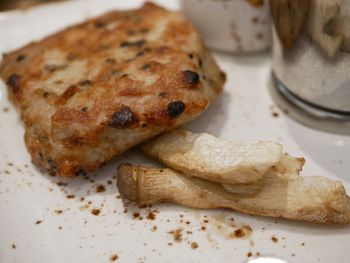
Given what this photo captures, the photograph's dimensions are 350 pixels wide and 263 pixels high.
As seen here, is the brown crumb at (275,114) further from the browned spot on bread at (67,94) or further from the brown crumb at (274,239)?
the browned spot on bread at (67,94)

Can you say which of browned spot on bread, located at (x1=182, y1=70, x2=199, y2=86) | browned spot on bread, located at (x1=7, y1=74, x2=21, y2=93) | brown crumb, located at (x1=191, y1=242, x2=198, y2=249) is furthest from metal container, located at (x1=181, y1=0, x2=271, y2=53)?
brown crumb, located at (x1=191, y1=242, x2=198, y2=249)

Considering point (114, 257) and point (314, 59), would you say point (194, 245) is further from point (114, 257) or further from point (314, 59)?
point (314, 59)

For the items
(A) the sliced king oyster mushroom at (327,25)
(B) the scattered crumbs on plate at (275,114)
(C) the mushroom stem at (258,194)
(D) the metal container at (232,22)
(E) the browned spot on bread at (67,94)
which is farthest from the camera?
(D) the metal container at (232,22)

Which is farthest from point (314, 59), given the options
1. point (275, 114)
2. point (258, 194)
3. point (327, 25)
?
point (258, 194)

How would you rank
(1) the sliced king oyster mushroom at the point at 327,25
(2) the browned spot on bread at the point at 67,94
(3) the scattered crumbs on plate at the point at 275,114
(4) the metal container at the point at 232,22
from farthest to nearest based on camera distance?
(4) the metal container at the point at 232,22 → (3) the scattered crumbs on plate at the point at 275,114 → (2) the browned spot on bread at the point at 67,94 → (1) the sliced king oyster mushroom at the point at 327,25

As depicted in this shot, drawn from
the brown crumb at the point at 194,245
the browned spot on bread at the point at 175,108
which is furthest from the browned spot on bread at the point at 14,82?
the brown crumb at the point at 194,245

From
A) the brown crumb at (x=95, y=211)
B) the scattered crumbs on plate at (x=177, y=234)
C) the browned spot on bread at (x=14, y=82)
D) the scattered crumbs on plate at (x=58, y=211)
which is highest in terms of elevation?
the browned spot on bread at (x=14, y=82)
